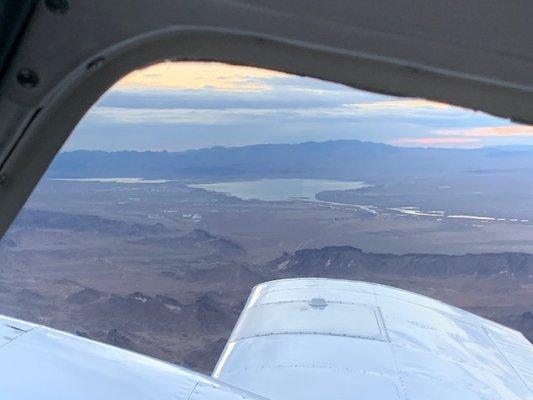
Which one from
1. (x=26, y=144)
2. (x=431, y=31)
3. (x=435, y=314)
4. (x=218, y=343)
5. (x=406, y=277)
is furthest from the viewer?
(x=406, y=277)

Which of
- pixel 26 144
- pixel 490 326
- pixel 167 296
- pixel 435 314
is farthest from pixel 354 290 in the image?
pixel 167 296

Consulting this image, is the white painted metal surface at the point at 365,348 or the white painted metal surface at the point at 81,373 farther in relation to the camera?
the white painted metal surface at the point at 365,348

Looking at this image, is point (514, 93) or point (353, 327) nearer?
point (514, 93)

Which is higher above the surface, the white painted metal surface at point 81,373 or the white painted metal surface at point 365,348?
the white painted metal surface at point 365,348

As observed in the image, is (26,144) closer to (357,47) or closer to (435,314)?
(357,47)

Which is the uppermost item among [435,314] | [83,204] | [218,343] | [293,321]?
[83,204]
